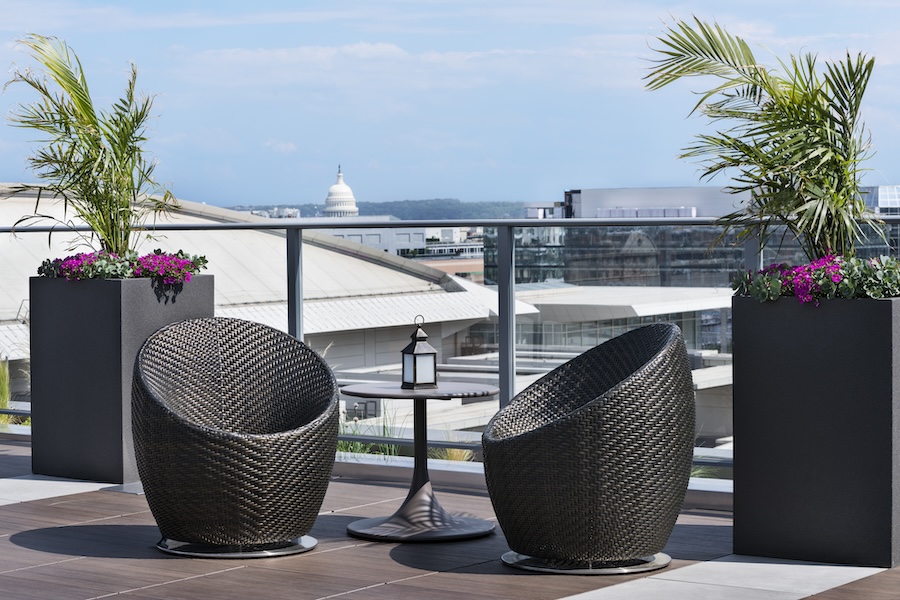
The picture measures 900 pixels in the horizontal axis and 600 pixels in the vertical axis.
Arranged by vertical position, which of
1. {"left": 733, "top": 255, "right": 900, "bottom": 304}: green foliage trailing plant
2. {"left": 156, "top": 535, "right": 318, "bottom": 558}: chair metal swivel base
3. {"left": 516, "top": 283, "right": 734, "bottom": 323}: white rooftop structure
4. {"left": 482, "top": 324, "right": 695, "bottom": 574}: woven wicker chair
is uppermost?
{"left": 733, "top": 255, "right": 900, "bottom": 304}: green foliage trailing plant

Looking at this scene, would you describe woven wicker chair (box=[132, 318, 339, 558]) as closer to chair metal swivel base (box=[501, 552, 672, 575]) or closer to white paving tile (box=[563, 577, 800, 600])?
chair metal swivel base (box=[501, 552, 672, 575])

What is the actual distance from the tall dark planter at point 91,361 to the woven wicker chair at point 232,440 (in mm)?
988

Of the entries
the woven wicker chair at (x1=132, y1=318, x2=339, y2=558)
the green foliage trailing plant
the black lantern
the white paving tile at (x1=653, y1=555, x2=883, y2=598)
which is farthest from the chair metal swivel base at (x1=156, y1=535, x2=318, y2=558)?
the green foliage trailing plant

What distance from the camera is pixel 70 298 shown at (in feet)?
18.8

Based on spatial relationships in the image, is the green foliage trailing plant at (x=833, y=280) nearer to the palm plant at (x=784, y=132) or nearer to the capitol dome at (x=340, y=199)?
the palm plant at (x=784, y=132)

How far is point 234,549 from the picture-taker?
13.7 ft

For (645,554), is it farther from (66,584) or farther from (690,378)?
(66,584)

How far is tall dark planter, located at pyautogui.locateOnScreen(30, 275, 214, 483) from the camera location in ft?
18.4

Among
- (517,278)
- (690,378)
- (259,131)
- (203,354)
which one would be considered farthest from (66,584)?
(259,131)

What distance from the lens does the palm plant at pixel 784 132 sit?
405 centimetres

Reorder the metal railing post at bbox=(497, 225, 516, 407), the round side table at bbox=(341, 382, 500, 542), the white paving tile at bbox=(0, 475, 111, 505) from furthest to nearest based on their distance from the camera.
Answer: the metal railing post at bbox=(497, 225, 516, 407) → the white paving tile at bbox=(0, 475, 111, 505) → the round side table at bbox=(341, 382, 500, 542)

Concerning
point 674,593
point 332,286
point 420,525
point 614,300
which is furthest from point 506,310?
point 674,593

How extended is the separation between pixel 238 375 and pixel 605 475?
1531 mm

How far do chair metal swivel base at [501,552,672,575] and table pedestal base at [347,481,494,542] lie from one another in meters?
0.46
